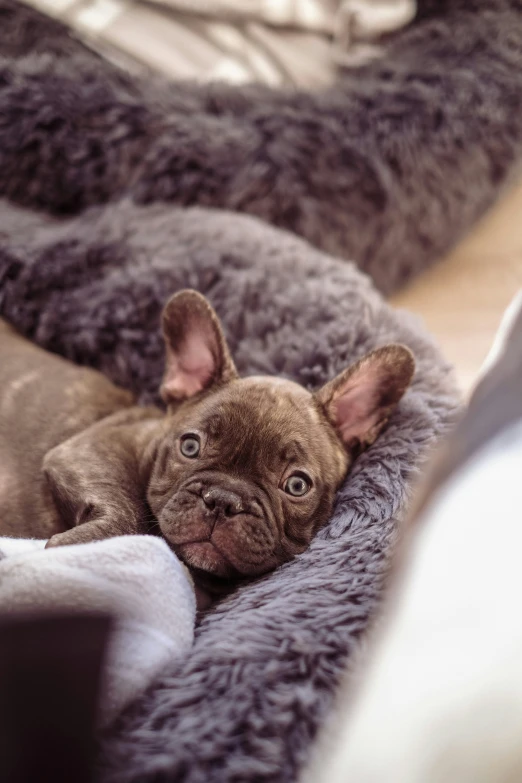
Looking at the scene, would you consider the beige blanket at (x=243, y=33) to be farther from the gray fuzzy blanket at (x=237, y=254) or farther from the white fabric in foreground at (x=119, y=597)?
the white fabric in foreground at (x=119, y=597)

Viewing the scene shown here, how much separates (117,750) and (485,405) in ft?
1.66

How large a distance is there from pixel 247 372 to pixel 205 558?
1.65ft

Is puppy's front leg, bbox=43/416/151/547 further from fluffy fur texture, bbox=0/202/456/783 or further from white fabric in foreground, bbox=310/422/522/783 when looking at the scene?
white fabric in foreground, bbox=310/422/522/783

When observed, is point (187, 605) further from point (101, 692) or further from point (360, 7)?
point (360, 7)

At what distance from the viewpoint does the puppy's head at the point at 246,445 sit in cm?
109

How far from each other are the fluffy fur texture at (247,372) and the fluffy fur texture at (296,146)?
5.0 inches

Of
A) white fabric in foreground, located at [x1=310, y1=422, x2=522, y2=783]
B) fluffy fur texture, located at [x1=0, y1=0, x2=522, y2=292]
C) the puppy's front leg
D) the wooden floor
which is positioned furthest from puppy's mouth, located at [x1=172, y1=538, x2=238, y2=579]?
fluffy fur texture, located at [x1=0, y1=0, x2=522, y2=292]

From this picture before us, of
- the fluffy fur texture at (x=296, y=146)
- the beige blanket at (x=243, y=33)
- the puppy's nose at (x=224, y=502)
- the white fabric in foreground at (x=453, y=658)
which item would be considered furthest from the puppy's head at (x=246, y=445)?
the beige blanket at (x=243, y=33)

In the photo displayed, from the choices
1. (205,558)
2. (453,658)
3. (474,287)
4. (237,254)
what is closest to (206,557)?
(205,558)

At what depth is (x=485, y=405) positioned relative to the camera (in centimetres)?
71

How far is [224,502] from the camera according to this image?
3.51ft

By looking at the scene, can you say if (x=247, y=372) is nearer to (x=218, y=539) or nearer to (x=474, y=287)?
(x=218, y=539)

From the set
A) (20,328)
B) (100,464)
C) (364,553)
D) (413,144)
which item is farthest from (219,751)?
(413,144)

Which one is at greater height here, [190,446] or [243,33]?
[243,33]
